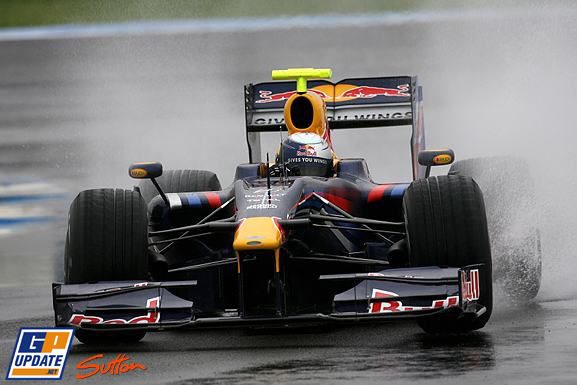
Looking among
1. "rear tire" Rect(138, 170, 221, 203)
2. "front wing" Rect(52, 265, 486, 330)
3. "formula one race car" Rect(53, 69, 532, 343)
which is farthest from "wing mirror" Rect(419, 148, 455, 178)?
"rear tire" Rect(138, 170, 221, 203)

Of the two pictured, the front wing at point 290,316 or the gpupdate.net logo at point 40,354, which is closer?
the gpupdate.net logo at point 40,354

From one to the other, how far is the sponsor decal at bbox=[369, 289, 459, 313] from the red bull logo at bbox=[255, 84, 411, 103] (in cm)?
489

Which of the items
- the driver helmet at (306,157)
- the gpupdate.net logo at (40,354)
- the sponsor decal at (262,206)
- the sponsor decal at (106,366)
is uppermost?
the driver helmet at (306,157)

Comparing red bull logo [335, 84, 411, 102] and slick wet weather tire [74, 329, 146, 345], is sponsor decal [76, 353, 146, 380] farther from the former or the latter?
red bull logo [335, 84, 411, 102]

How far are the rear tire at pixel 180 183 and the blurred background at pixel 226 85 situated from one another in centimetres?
104

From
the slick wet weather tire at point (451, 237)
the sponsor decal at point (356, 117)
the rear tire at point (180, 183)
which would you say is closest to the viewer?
the slick wet weather tire at point (451, 237)

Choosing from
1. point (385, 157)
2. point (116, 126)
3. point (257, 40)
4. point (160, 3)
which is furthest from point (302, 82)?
point (160, 3)

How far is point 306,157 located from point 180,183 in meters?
2.06

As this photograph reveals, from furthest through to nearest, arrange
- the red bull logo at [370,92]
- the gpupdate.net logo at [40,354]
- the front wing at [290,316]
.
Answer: the red bull logo at [370,92]
the front wing at [290,316]
the gpupdate.net logo at [40,354]

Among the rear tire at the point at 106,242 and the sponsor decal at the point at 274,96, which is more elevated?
the sponsor decal at the point at 274,96

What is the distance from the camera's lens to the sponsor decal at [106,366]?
368 inches

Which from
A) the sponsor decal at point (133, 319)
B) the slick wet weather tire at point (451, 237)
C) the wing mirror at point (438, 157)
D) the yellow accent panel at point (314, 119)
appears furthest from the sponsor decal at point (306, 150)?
the sponsor decal at point (133, 319)

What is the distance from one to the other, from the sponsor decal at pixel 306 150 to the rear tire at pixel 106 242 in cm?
200

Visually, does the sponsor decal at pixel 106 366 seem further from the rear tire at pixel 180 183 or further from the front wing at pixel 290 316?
the rear tire at pixel 180 183
